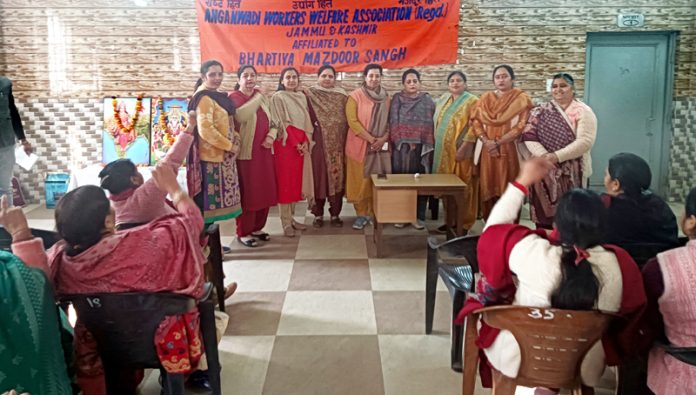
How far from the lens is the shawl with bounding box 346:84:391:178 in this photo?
17.2ft

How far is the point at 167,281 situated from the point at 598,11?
5.65 metres

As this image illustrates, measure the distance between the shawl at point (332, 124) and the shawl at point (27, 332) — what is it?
3.67 metres

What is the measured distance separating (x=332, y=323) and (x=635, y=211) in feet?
5.48

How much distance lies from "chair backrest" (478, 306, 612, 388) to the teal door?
5048mm

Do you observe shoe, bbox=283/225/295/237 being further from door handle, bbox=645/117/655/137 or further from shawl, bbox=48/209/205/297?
door handle, bbox=645/117/655/137


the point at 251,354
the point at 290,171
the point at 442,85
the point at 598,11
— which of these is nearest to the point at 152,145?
the point at 290,171

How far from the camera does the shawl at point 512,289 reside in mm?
1870

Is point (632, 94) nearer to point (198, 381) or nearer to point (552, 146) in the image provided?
point (552, 146)

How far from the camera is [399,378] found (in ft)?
8.91

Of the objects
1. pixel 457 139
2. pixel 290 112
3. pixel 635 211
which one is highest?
pixel 290 112

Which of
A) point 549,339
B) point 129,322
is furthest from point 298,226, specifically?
point 549,339

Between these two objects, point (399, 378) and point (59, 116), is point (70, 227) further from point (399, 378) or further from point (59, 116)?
point (59, 116)

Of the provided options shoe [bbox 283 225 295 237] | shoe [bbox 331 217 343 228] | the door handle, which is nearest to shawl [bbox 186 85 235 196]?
shoe [bbox 283 225 295 237]

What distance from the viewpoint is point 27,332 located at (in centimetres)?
175
